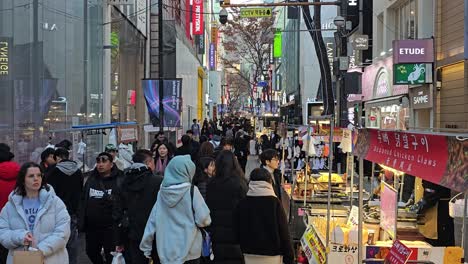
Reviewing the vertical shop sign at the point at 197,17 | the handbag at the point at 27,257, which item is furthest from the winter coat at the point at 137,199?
the vertical shop sign at the point at 197,17

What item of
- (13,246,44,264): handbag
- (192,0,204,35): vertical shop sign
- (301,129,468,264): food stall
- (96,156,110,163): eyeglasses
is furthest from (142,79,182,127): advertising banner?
(192,0,204,35): vertical shop sign

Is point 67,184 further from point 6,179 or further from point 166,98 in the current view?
point 166,98

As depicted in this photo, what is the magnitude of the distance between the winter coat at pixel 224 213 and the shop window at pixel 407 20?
49.5 feet

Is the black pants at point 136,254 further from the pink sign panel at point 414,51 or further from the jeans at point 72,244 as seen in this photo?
the pink sign panel at point 414,51

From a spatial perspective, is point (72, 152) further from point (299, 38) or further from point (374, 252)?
point (299, 38)

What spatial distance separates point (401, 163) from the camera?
3.90 m

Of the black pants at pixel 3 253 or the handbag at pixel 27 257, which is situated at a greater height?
the handbag at pixel 27 257

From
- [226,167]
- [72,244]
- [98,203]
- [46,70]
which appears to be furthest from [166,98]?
[226,167]

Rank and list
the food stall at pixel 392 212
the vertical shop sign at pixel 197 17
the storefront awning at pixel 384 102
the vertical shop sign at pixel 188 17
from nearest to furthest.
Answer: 1. the food stall at pixel 392 212
2. the storefront awning at pixel 384 102
3. the vertical shop sign at pixel 188 17
4. the vertical shop sign at pixel 197 17

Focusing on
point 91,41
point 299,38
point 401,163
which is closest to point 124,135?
point 91,41

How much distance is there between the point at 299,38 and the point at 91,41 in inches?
1267

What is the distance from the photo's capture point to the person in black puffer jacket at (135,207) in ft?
18.3

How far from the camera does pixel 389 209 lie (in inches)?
238

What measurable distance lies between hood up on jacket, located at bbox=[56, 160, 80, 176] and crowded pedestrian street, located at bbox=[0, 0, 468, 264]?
0.07 feet
